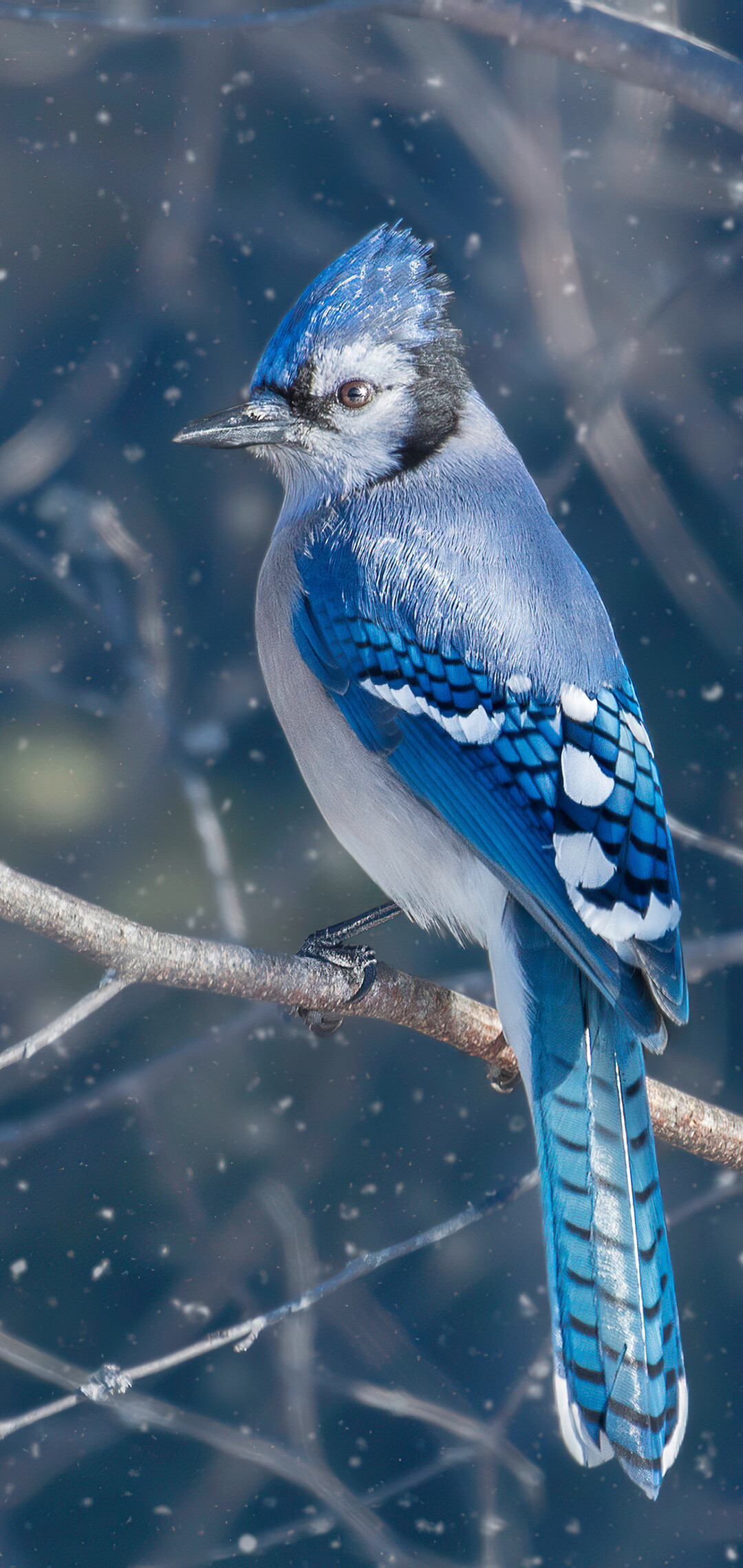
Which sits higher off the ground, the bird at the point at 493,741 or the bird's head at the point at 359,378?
the bird's head at the point at 359,378

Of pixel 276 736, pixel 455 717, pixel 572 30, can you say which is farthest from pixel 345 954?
pixel 572 30

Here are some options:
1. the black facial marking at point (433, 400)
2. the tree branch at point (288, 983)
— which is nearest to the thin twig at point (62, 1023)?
the tree branch at point (288, 983)

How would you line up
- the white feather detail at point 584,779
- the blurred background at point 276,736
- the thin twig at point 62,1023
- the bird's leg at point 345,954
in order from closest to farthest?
the thin twig at point 62,1023 < the white feather detail at point 584,779 < the bird's leg at point 345,954 < the blurred background at point 276,736

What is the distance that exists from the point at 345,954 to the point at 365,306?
0.57 metres

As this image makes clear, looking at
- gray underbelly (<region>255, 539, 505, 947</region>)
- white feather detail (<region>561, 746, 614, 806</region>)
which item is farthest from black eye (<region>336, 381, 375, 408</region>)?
white feather detail (<region>561, 746, 614, 806</region>)

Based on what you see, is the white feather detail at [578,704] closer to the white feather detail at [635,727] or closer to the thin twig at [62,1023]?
the white feather detail at [635,727]

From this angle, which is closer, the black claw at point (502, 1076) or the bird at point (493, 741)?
the bird at point (493, 741)

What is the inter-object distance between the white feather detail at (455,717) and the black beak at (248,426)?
26cm

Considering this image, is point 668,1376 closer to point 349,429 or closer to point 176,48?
point 349,429

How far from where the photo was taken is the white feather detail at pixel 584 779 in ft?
2.88

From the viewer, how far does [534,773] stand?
885mm

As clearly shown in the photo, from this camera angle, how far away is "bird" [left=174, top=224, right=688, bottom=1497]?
0.82 metres

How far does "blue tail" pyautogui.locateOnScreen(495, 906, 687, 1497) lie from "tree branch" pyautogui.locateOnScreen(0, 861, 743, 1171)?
14 centimetres

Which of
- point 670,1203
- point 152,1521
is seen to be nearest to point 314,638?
point 670,1203
